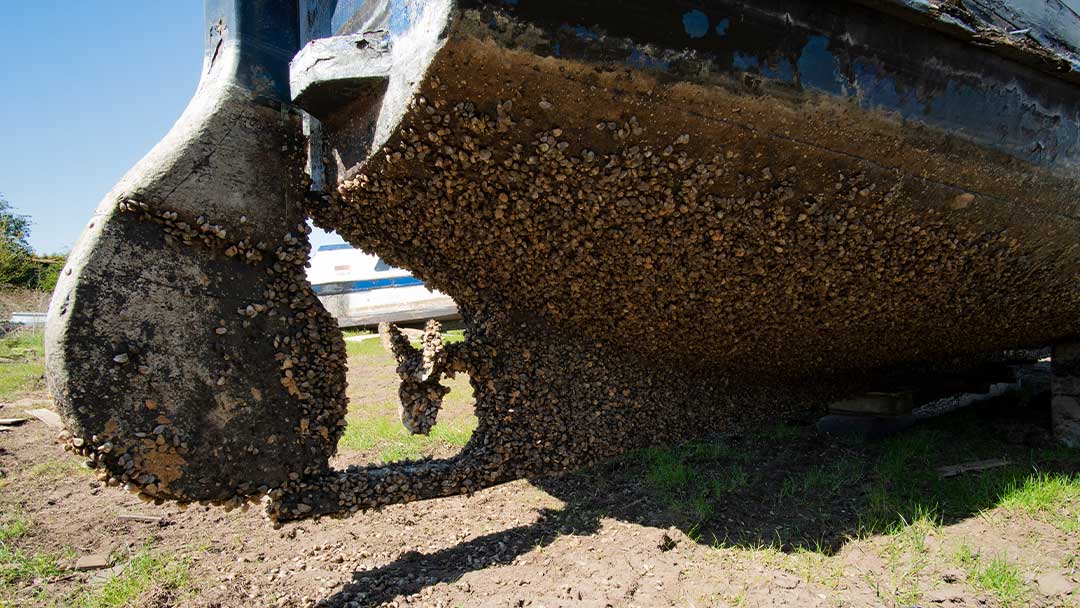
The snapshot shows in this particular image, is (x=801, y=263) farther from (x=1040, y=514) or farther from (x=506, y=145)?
(x=1040, y=514)

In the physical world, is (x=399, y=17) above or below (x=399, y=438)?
above

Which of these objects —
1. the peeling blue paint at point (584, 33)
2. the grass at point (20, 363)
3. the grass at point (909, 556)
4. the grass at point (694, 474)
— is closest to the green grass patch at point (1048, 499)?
the grass at point (909, 556)

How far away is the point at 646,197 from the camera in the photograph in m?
2.79

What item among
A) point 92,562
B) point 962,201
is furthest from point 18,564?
point 962,201

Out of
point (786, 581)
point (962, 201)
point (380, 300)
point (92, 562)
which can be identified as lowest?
point (92, 562)

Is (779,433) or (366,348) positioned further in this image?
(366,348)

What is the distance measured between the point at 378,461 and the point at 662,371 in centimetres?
240

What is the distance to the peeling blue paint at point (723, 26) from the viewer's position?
235 centimetres

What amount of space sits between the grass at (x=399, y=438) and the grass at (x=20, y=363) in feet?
16.8

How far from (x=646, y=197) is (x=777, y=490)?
7.10ft

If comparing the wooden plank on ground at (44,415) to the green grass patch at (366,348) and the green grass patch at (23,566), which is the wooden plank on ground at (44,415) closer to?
the green grass patch at (23,566)

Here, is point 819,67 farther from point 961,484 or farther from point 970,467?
point 970,467

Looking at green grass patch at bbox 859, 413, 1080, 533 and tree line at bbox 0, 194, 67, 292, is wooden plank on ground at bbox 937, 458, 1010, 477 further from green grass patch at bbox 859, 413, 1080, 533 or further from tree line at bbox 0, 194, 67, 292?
tree line at bbox 0, 194, 67, 292

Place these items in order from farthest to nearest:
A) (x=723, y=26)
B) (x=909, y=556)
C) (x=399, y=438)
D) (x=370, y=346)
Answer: (x=370, y=346), (x=399, y=438), (x=909, y=556), (x=723, y=26)
